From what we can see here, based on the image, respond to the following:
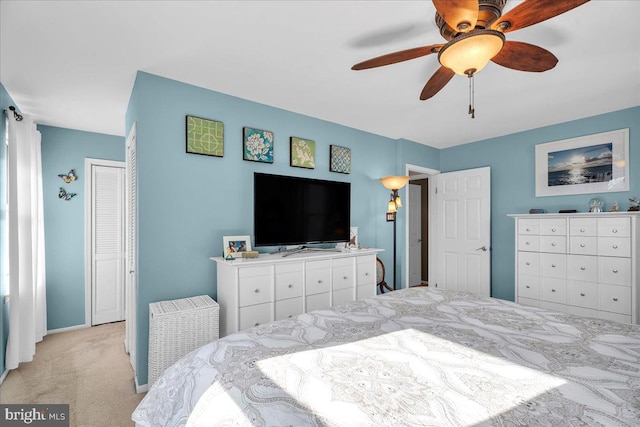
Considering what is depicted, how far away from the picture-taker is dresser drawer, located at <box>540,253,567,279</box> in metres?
3.35

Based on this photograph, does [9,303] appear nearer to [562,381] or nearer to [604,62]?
[562,381]

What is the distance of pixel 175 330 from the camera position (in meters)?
2.23

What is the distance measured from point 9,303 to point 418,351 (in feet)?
11.5

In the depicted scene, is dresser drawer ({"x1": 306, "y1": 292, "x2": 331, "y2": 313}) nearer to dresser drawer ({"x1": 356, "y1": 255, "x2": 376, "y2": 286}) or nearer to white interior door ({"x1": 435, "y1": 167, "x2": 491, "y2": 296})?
dresser drawer ({"x1": 356, "y1": 255, "x2": 376, "y2": 286})

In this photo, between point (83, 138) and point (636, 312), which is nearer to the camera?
point (636, 312)

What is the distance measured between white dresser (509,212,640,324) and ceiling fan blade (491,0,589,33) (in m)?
2.66

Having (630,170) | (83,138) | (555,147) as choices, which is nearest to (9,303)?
(83,138)

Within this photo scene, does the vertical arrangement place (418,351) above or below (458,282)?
above

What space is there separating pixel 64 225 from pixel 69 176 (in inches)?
23.6

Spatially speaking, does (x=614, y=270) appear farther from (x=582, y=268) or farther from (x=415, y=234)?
(x=415, y=234)

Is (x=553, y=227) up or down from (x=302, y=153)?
down

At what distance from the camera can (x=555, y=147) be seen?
3.79 metres

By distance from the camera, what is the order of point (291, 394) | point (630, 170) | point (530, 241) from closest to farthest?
point (291, 394), point (630, 170), point (530, 241)

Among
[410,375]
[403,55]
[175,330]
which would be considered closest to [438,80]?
[403,55]
